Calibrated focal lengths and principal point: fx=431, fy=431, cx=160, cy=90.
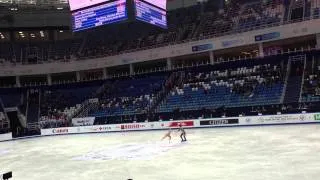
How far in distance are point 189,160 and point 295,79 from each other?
2596 centimetres

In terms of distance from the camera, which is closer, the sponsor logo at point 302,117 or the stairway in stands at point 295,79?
the sponsor logo at point 302,117

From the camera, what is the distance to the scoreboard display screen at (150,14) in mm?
33969

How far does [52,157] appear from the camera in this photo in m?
28.6

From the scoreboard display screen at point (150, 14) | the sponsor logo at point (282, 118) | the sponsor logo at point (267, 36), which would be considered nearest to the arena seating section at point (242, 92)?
the sponsor logo at point (267, 36)

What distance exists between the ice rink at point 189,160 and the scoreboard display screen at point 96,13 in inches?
397

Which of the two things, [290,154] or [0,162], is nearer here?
[290,154]

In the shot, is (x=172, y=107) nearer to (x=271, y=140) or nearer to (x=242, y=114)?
(x=242, y=114)

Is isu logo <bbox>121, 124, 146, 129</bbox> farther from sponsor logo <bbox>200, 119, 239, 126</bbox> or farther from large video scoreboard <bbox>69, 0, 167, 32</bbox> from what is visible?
large video scoreboard <bbox>69, 0, 167, 32</bbox>

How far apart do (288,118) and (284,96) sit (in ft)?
18.6

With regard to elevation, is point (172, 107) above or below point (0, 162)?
above

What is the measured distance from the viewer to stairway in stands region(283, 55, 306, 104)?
136 ft

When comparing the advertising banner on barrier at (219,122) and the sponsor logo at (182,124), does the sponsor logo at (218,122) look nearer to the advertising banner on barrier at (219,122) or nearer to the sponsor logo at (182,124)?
the advertising banner on barrier at (219,122)

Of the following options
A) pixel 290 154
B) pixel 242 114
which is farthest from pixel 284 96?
pixel 290 154

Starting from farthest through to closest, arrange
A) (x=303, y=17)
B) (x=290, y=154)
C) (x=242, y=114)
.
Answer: (x=303, y=17), (x=242, y=114), (x=290, y=154)
